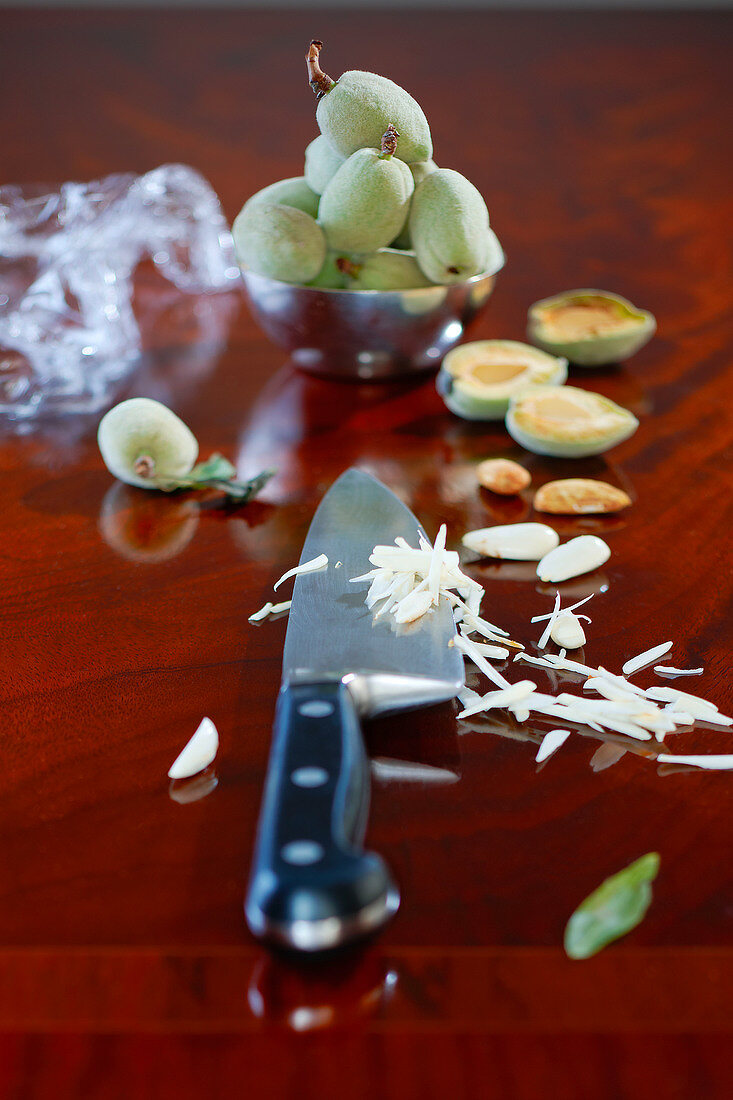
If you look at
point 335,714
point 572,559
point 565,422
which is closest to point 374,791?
point 335,714

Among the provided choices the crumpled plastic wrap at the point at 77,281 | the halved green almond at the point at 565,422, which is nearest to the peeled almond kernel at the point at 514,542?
the halved green almond at the point at 565,422

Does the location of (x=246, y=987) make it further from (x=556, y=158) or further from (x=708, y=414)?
(x=556, y=158)

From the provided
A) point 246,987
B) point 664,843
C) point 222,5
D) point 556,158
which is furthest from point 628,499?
point 222,5

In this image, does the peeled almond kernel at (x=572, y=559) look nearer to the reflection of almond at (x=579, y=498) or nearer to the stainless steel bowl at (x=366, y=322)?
the reflection of almond at (x=579, y=498)

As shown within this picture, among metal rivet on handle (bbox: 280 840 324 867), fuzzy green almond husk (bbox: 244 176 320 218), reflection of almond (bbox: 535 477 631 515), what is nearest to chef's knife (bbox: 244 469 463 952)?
metal rivet on handle (bbox: 280 840 324 867)

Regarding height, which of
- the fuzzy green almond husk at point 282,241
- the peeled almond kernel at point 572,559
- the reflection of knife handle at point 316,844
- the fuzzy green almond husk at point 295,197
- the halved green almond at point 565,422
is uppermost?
the fuzzy green almond husk at point 295,197

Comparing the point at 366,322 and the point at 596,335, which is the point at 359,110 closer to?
the point at 366,322

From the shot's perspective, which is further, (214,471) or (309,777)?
(214,471)
